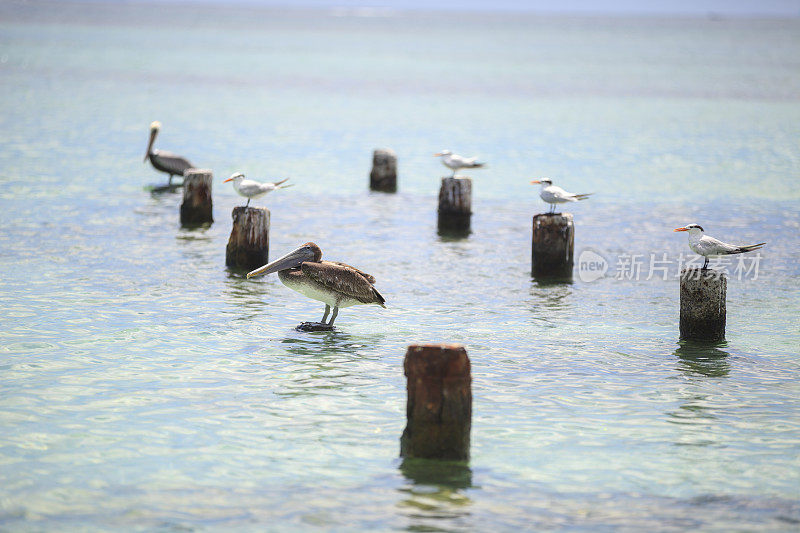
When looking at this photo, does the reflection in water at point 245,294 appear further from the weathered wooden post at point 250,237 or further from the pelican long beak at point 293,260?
the pelican long beak at point 293,260

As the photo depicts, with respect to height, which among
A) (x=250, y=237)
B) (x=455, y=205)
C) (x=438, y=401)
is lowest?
(x=438, y=401)

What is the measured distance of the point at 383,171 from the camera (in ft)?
67.3

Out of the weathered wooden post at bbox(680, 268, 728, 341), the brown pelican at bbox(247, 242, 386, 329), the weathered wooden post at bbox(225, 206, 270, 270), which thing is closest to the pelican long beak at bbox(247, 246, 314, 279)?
the brown pelican at bbox(247, 242, 386, 329)

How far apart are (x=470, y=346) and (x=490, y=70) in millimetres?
65307

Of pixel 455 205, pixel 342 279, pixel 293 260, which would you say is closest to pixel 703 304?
pixel 342 279

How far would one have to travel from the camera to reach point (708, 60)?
88.2 metres

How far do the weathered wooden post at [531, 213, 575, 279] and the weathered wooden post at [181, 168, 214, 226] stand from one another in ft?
18.5

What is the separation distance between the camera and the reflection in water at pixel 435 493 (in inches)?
251

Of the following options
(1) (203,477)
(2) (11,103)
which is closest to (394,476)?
(1) (203,477)

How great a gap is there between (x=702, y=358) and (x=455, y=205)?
7142mm

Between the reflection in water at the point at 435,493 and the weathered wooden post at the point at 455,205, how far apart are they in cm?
958

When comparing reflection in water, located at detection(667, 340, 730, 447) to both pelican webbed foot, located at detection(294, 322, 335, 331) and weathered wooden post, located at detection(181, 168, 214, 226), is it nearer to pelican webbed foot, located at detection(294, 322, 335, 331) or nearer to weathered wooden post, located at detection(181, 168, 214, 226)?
pelican webbed foot, located at detection(294, 322, 335, 331)

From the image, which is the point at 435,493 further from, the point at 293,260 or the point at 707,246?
the point at 707,246

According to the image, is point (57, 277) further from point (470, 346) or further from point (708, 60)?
point (708, 60)
